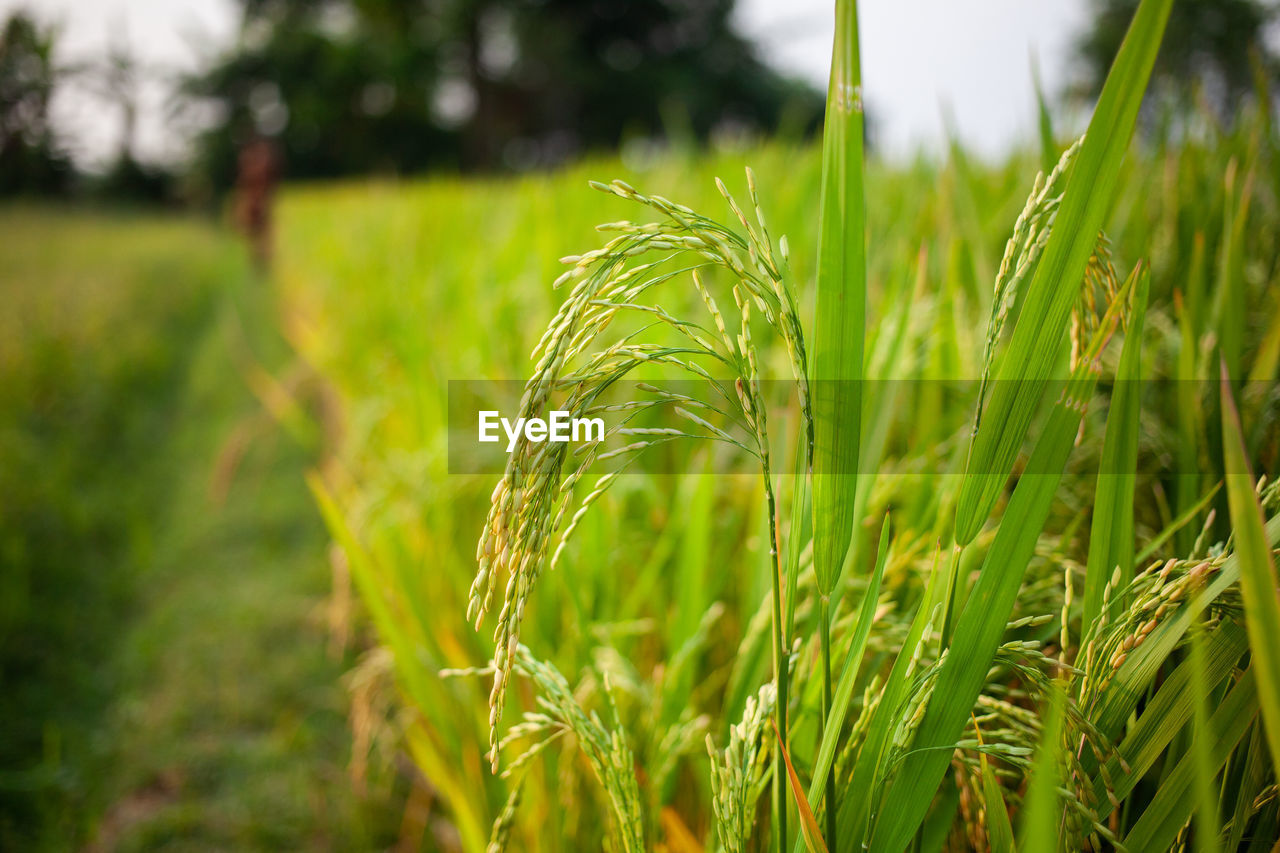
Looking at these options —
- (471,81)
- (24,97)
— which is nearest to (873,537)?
(24,97)

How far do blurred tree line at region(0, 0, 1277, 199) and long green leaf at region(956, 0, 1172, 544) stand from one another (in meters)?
15.5

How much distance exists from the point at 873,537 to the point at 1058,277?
51 centimetres

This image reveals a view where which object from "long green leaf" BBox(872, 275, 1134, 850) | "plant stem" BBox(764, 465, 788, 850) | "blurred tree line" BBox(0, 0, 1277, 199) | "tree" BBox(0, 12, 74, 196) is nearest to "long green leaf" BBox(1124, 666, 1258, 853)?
"long green leaf" BBox(872, 275, 1134, 850)

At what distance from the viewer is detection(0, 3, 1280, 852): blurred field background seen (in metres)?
0.79

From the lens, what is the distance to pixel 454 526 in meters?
1.36

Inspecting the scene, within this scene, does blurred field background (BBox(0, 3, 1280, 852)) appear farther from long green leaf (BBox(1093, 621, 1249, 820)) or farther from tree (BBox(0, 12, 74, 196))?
tree (BBox(0, 12, 74, 196))

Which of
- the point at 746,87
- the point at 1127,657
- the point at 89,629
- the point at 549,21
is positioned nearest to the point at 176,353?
the point at 89,629

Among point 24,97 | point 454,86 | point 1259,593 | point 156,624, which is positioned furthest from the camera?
point 454,86

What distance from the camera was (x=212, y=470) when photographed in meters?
3.38

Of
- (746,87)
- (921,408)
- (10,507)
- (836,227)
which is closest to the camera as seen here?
(836,227)

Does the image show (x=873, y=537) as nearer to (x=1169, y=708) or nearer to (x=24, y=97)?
(x=1169, y=708)

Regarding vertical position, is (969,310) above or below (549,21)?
below

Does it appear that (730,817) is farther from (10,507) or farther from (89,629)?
(10,507)

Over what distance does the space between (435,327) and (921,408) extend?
145 cm
